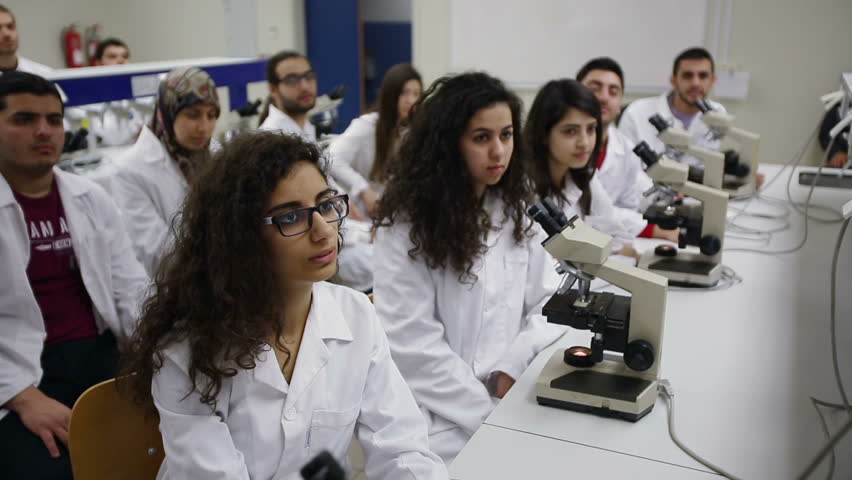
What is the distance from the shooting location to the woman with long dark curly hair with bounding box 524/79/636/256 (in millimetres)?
2141

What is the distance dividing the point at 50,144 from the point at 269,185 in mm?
1069

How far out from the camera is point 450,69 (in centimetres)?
535

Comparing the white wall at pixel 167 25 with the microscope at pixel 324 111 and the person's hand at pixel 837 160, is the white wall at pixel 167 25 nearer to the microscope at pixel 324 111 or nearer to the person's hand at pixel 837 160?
the microscope at pixel 324 111

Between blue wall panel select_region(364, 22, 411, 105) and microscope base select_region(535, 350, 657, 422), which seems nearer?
microscope base select_region(535, 350, 657, 422)

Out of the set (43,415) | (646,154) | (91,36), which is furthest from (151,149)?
(91,36)

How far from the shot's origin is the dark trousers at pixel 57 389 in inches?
59.4

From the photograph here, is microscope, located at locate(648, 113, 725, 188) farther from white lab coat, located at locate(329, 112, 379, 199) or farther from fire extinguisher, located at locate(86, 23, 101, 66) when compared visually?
fire extinguisher, located at locate(86, 23, 101, 66)

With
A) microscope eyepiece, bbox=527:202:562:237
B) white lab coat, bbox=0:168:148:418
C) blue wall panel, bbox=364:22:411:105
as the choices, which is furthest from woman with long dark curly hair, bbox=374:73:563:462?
blue wall panel, bbox=364:22:411:105

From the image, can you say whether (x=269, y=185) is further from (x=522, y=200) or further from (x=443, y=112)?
(x=522, y=200)

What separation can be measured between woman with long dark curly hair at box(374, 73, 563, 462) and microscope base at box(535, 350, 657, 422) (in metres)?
0.25

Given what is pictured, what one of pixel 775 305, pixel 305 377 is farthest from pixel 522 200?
pixel 305 377

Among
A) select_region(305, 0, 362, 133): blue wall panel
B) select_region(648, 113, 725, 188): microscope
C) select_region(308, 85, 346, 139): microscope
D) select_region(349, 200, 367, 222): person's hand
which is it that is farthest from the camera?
select_region(305, 0, 362, 133): blue wall panel

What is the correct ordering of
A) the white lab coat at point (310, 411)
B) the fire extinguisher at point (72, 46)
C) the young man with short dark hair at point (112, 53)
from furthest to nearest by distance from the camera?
the fire extinguisher at point (72, 46) → the young man with short dark hair at point (112, 53) → the white lab coat at point (310, 411)

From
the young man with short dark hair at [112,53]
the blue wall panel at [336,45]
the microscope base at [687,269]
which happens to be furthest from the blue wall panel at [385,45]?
the microscope base at [687,269]
